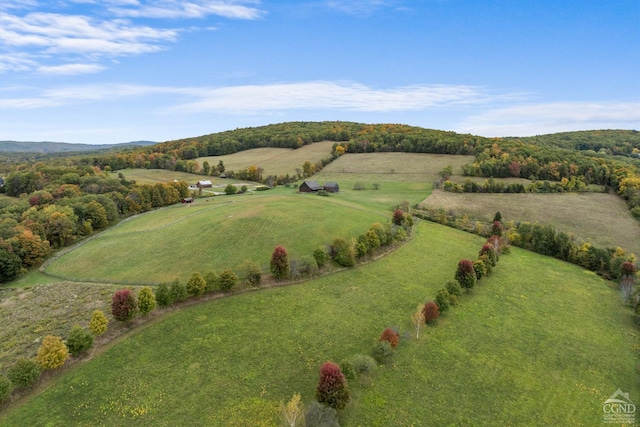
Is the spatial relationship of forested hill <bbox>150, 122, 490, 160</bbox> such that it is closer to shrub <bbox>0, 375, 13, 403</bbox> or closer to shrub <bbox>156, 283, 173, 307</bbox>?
shrub <bbox>156, 283, 173, 307</bbox>

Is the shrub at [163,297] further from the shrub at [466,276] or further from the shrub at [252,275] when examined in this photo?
the shrub at [466,276]

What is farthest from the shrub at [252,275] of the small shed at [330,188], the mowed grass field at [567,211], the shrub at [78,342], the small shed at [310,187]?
the small shed at [330,188]

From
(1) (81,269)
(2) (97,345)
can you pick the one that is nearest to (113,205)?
(1) (81,269)

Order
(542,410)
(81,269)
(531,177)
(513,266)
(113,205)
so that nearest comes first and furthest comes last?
(542,410) → (81,269) → (513,266) → (113,205) → (531,177)

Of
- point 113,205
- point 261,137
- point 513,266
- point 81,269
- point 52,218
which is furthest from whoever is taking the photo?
point 261,137

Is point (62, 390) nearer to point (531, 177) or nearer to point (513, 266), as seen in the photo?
point (513, 266)
